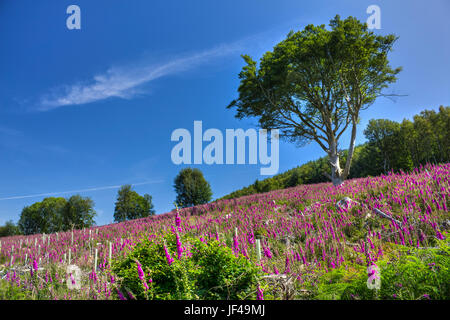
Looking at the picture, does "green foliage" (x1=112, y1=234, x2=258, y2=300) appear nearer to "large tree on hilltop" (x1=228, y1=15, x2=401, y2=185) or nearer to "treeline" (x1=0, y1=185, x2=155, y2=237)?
"large tree on hilltop" (x1=228, y1=15, x2=401, y2=185)

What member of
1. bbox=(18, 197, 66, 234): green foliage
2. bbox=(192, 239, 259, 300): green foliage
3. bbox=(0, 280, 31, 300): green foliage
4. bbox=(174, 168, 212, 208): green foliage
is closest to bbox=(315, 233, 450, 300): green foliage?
bbox=(192, 239, 259, 300): green foliage

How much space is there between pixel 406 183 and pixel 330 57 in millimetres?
9497

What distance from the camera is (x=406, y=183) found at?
27.1 feet

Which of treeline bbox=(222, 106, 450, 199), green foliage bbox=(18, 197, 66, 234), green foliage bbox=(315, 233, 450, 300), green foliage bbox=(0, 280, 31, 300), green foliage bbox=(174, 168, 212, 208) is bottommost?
green foliage bbox=(18, 197, 66, 234)

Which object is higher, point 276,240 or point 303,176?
point 303,176

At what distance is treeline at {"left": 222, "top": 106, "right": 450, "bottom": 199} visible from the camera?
36.2 metres

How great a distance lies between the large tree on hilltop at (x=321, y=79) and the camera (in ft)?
47.8

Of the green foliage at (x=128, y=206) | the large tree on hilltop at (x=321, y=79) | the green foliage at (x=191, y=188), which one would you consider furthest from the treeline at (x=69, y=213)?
the large tree on hilltop at (x=321, y=79)

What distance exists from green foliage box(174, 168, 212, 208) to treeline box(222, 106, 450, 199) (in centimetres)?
389

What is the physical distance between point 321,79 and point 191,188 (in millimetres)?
26527

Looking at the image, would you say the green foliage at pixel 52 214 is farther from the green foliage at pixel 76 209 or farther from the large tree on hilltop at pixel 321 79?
the large tree on hilltop at pixel 321 79

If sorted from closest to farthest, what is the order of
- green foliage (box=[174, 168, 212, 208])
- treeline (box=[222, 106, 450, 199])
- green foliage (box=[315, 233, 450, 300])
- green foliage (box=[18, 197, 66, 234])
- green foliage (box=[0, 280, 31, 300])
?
green foliage (box=[0, 280, 31, 300])
green foliage (box=[315, 233, 450, 300])
treeline (box=[222, 106, 450, 199])
green foliage (box=[174, 168, 212, 208])
green foliage (box=[18, 197, 66, 234])
